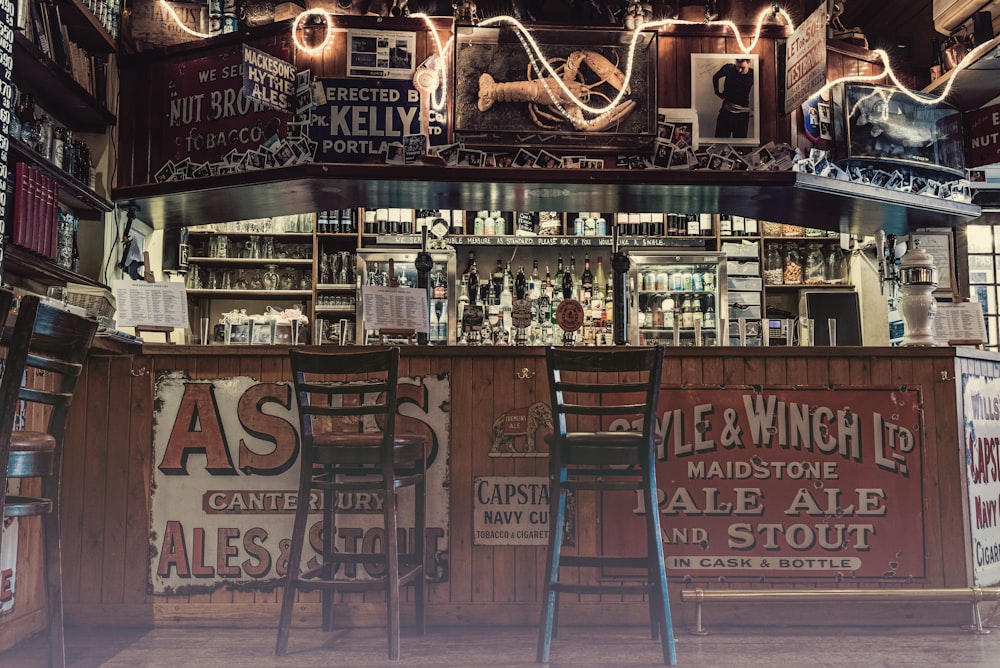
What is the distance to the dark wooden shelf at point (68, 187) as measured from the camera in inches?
166

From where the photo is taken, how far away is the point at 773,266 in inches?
285

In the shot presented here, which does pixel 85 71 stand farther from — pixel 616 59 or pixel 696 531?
pixel 696 531

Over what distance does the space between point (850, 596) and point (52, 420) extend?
2.98 m

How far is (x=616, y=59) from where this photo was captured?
5430 millimetres

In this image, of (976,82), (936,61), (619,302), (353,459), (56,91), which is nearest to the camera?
(353,459)

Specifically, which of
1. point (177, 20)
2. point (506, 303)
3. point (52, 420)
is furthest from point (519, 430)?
point (177, 20)

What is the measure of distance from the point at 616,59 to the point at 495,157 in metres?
0.94

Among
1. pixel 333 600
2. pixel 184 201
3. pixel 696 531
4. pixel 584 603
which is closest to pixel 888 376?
pixel 696 531

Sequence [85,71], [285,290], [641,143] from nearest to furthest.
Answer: [85,71]
[641,143]
[285,290]

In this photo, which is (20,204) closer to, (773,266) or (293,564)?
(293,564)

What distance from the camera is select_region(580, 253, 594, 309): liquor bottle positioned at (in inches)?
275

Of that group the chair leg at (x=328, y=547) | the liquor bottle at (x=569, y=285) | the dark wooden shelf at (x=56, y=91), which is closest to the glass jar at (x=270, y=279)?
the dark wooden shelf at (x=56, y=91)

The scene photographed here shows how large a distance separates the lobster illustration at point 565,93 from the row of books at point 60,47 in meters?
2.21

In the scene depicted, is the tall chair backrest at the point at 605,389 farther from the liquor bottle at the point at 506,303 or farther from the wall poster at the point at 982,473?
the liquor bottle at the point at 506,303
